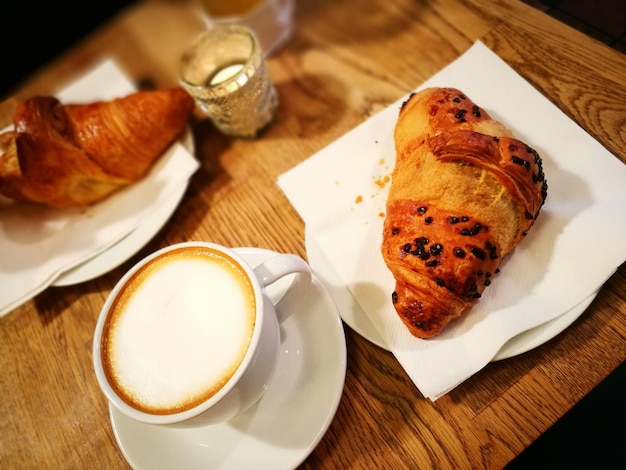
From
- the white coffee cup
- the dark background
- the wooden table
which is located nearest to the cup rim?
the white coffee cup

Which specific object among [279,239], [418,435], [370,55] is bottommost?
[418,435]

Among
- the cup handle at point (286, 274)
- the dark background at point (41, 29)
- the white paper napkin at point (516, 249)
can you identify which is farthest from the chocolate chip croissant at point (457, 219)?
the dark background at point (41, 29)

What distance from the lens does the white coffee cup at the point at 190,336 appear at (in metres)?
0.72

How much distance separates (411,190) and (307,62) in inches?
28.9

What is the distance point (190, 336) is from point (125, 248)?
1.56 ft

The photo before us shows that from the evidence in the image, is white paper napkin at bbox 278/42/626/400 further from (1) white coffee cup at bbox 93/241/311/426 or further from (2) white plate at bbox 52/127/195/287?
(2) white plate at bbox 52/127/195/287

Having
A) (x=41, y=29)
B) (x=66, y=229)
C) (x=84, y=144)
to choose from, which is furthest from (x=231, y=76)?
(x=41, y=29)

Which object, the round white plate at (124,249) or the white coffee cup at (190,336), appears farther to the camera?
the round white plate at (124,249)

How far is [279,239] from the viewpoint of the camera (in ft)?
3.69

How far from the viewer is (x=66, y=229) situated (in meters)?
1.20

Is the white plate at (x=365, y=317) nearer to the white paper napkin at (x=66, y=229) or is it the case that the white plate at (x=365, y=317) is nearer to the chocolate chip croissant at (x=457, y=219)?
the chocolate chip croissant at (x=457, y=219)

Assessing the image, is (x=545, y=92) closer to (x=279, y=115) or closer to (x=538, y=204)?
(x=538, y=204)

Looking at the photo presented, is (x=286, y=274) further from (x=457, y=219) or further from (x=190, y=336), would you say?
(x=457, y=219)

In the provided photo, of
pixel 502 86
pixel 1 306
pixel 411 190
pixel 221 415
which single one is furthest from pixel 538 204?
pixel 1 306
